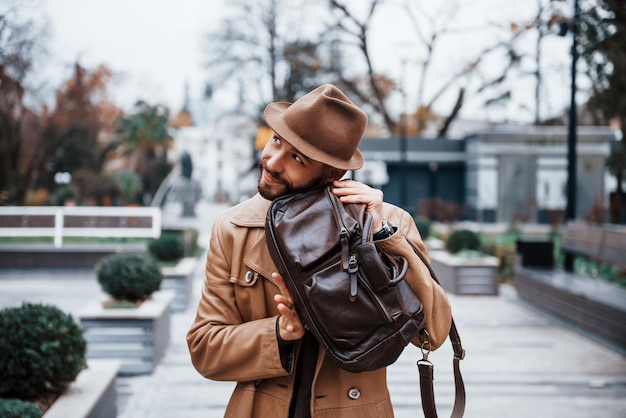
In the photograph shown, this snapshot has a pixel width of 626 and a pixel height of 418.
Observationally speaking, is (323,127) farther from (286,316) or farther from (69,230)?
(69,230)

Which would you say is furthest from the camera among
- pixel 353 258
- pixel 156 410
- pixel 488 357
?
pixel 488 357

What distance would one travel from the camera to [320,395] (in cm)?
190

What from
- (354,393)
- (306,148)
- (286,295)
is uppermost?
(306,148)

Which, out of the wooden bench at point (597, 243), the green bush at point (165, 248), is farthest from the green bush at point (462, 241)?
the green bush at point (165, 248)

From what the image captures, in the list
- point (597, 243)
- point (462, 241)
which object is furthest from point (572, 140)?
point (462, 241)

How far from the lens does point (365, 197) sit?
178 centimetres

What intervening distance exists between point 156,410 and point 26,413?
→ 6.69ft

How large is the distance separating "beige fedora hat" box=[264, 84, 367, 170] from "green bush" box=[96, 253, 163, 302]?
526cm

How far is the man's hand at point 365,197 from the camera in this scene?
1.77 metres

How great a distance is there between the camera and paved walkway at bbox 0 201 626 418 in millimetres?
5418

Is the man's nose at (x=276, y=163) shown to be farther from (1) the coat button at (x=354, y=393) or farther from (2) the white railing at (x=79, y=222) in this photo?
(2) the white railing at (x=79, y=222)

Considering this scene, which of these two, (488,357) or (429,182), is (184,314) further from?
(429,182)

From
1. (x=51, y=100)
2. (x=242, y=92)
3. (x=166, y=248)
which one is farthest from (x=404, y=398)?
(x=51, y=100)

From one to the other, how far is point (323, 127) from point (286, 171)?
169 millimetres
